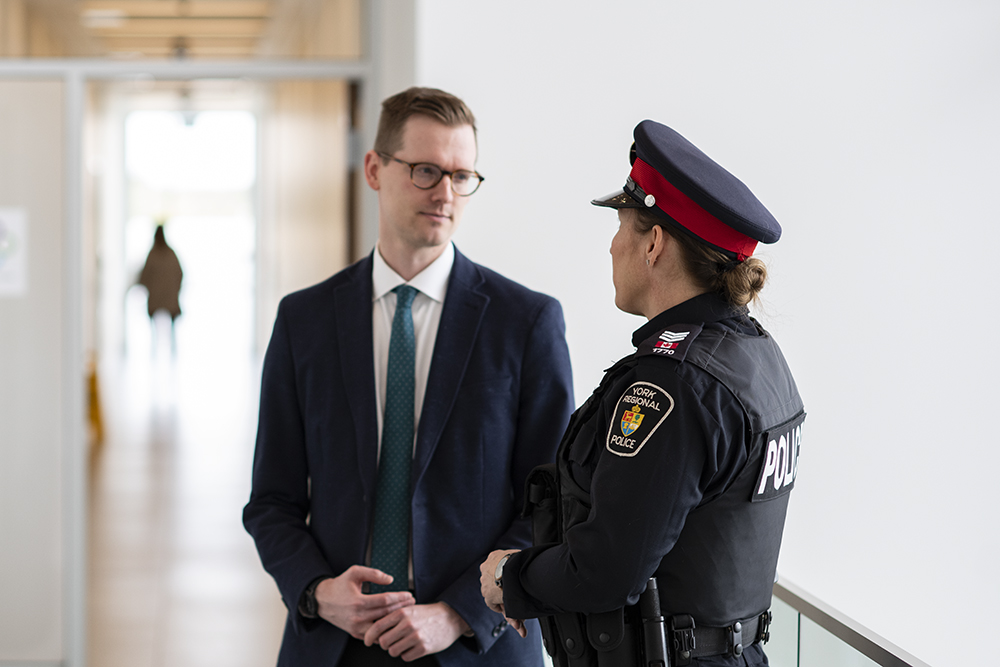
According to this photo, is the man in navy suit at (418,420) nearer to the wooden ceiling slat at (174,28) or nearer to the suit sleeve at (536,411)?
the suit sleeve at (536,411)

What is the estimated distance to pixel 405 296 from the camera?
1.71m

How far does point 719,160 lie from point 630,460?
5.96 ft

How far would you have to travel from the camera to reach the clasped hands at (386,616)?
1.49m

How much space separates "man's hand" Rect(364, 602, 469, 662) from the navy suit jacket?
4cm

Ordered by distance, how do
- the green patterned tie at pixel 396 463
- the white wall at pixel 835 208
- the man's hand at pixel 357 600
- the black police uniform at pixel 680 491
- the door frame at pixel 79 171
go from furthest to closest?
the door frame at pixel 79 171 → the white wall at pixel 835 208 → the green patterned tie at pixel 396 463 → the man's hand at pixel 357 600 → the black police uniform at pixel 680 491

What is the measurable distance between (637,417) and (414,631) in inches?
24.2

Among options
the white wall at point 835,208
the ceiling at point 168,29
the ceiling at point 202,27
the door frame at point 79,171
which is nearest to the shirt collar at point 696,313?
the white wall at point 835,208

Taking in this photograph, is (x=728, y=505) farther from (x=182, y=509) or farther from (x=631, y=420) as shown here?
(x=182, y=509)

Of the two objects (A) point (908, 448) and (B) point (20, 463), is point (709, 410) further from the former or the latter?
(B) point (20, 463)

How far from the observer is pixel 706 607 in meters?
1.21

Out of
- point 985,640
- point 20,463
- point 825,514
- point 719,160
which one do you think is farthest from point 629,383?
point 20,463

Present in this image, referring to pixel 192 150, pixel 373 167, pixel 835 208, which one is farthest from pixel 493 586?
pixel 192 150

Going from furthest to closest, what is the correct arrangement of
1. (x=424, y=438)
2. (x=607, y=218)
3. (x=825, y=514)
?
(x=825, y=514) → (x=607, y=218) → (x=424, y=438)

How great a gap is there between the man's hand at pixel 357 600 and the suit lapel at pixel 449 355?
0.19 m
